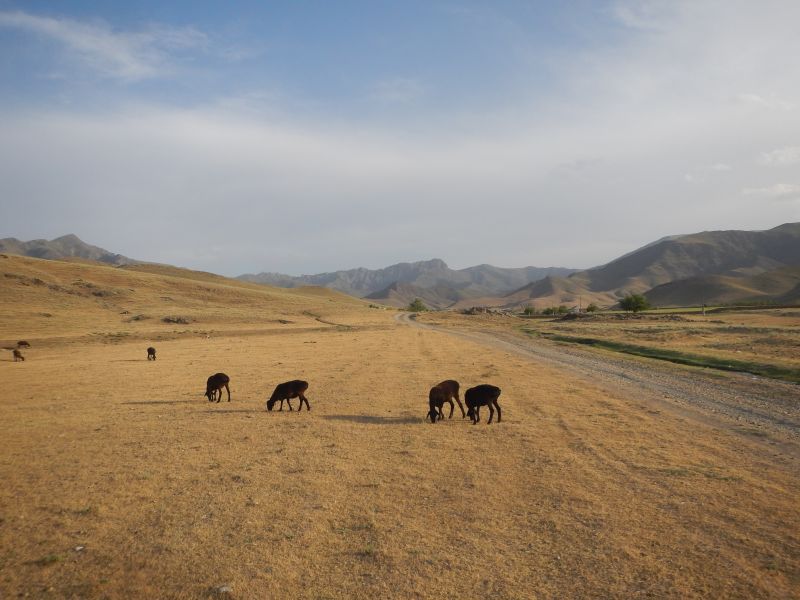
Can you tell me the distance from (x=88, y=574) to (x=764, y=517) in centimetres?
1245

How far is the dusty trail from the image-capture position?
53.7 ft

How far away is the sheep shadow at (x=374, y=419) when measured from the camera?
16828 mm

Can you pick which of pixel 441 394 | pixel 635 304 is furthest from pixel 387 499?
pixel 635 304

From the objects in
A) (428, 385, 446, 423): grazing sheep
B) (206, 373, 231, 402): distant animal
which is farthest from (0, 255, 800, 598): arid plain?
(206, 373, 231, 402): distant animal

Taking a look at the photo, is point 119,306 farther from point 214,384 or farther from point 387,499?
point 387,499

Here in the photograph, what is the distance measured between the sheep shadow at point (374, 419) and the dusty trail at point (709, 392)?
10.6 m

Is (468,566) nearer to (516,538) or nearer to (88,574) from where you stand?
(516,538)

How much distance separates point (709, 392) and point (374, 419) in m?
16.7

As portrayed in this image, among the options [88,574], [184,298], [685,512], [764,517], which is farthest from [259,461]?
[184,298]

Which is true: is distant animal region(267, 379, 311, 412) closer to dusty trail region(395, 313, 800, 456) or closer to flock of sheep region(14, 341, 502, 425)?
flock of sheep region(14, 341, 502, 425)

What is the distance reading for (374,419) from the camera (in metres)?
17.3

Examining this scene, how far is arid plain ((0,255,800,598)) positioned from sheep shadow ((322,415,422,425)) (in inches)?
5.2

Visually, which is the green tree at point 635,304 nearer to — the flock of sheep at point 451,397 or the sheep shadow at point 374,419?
the flock of sheep at point 451,397

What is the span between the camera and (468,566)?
7797 mm
